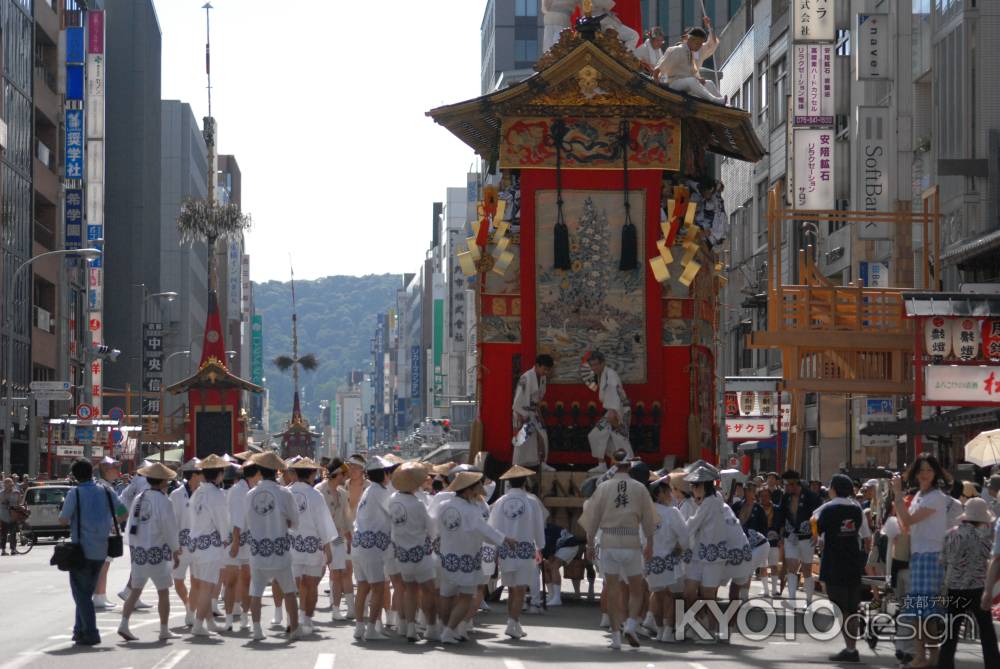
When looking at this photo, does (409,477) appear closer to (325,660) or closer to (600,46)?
(325,660)

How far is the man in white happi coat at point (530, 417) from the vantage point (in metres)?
23.7

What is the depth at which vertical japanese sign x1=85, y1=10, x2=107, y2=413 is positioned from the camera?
79312 mm

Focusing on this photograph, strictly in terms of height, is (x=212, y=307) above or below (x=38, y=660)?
above

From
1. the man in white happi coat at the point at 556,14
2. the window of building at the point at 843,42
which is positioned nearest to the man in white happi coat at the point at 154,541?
the man in white happi coat at the point at 556,14

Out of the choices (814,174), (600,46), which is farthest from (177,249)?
(600,46)

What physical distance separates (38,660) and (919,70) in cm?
2847

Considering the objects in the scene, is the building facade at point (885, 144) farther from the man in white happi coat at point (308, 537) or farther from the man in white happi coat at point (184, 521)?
the man in white happi coat at point (308, 537)

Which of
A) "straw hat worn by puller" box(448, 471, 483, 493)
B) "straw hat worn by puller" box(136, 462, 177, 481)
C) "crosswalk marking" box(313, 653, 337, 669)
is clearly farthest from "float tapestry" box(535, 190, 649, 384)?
"crosswalk marking" box(313, 653, 337, 669)

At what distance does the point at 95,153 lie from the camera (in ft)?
279

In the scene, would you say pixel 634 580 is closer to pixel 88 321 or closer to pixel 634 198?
pixel 634 198

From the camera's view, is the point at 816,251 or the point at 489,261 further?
the point at 816,251

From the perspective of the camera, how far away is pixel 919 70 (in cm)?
3944

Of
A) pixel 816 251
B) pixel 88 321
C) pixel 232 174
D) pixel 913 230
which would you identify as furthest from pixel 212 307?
pixel 232 174

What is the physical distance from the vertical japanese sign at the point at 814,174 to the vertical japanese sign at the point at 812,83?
20.1 inches
